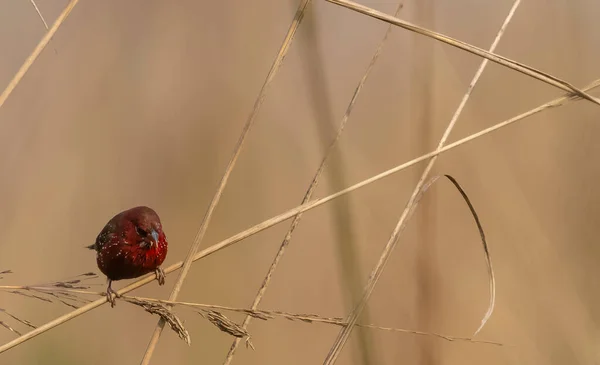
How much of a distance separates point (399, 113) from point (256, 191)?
320 millimetres

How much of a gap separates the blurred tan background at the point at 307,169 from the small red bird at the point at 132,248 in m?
0.28

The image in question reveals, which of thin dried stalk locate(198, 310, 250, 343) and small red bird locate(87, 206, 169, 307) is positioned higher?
small red bird locate(87, 206, 169, 307)

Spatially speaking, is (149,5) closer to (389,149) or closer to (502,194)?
(389,149)

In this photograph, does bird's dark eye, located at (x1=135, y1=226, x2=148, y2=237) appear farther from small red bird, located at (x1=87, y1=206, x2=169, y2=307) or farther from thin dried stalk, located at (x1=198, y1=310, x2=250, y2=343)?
thin dried stalk, located at (x1=198, y1=310, x2=250, y2=343)

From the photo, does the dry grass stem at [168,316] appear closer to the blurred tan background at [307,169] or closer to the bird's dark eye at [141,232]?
Answer: the bird's dark eye at [141,232]

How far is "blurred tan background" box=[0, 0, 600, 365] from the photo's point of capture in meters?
0.72

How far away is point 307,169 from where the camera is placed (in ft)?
2.57

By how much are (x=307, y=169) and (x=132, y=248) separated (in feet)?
1.27

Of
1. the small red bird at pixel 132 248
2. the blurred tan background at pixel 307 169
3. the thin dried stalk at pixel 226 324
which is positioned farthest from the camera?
the blurred tan background at pixel 307 169

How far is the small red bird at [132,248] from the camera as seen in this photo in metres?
0.49

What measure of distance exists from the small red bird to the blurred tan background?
0.28 metres

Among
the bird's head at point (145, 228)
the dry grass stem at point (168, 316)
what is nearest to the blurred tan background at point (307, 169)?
the bird's head at point (145, 228)

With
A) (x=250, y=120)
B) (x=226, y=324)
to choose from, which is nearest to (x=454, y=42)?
(x=250, y=120)

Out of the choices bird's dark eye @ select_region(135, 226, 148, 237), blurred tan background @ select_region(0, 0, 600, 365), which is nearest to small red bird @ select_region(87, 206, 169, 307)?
bird's dark eye @ select_region(135, 226, 148, 237)
